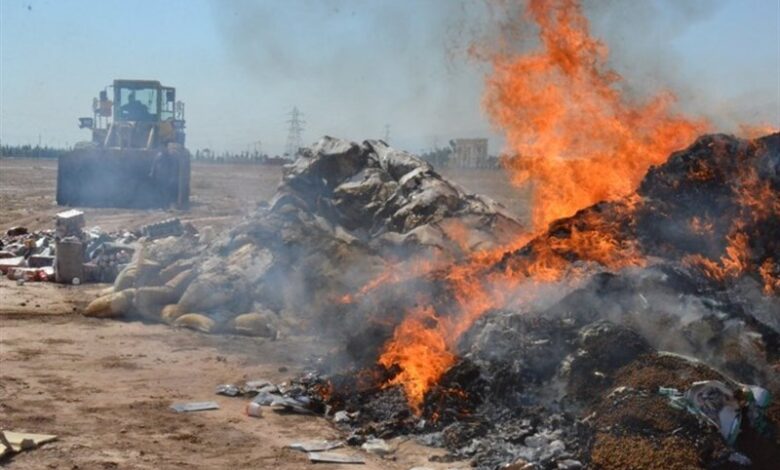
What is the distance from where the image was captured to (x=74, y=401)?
26.2 feet

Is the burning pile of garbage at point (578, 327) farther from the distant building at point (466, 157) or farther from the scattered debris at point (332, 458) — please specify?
the distant building at point (466, 157)

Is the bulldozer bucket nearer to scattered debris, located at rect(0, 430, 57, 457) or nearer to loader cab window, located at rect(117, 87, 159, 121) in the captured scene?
loader cab window, located at rect(117, 87, 159, 121)

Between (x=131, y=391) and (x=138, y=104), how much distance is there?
69.6 ft

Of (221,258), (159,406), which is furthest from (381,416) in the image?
(221,258)

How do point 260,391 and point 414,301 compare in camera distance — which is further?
point 414,301

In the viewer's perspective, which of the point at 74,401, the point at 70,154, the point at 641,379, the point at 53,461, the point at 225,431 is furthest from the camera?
the point at 70,154

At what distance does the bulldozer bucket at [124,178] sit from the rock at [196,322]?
1426cm

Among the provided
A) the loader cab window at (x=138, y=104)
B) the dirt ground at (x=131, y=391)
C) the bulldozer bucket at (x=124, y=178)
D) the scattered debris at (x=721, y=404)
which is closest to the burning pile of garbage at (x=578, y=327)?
the scattered debris at (x=721, y=404)

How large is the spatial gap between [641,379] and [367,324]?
11.7ft

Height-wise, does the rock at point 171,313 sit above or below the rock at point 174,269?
below

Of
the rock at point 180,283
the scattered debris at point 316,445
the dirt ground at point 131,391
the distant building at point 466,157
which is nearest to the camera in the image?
the dirt ground at point 131,391

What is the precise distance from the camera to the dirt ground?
6652 mm

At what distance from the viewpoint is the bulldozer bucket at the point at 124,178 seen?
25031 mm

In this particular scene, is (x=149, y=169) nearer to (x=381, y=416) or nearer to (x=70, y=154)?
(x=70, y=154)
